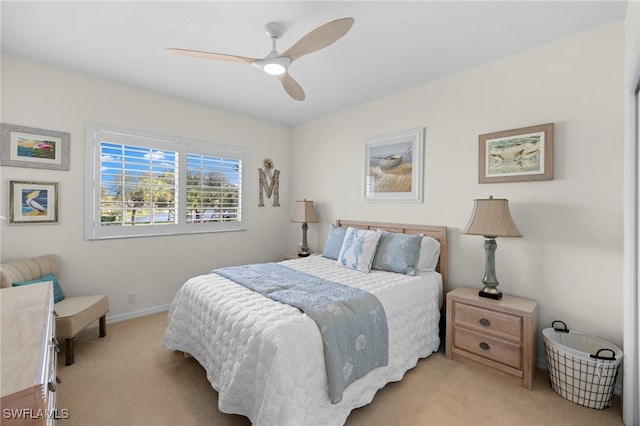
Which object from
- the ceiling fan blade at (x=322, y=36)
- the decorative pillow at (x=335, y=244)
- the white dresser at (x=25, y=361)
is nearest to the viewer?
the white dresser at (x=25, y=361)

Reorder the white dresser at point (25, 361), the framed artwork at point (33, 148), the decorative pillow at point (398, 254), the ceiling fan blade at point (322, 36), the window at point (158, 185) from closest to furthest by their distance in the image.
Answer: the white dresser at point (25, 361) < the ceiling fan blade at point (322, 36) < the framed artwork at point (33, 148) < the decorative pillow at point (398, 254) < the window at point (158, 185)

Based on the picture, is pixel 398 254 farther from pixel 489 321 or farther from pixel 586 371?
pixel 586 371

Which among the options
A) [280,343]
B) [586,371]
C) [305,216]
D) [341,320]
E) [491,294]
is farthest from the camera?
[305,216]

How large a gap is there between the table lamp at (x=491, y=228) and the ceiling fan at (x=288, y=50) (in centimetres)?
170

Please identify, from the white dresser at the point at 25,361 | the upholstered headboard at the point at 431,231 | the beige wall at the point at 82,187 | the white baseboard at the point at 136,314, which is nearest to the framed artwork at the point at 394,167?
the upholstered headboard at the point at 431,231

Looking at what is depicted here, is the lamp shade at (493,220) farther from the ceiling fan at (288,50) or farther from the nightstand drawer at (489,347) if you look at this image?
the ceiling fan at (288,50)

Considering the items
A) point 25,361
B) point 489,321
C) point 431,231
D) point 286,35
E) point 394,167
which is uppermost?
point 286,35

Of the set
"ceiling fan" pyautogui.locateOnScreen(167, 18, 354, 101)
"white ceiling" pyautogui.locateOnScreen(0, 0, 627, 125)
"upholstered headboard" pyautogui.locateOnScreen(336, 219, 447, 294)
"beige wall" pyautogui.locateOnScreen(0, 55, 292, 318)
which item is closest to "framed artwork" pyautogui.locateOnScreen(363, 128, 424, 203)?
"upholstered headboard" pyautogui.locateOnScreen(336, 219, 447, 294)

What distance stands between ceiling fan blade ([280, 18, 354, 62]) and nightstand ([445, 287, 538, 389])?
7.28 feet

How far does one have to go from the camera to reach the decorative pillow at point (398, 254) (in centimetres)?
271

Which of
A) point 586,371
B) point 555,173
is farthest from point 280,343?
point 555,173

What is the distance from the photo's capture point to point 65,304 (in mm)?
2584

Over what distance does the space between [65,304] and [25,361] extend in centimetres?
216

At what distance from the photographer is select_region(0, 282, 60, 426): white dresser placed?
0.77m
